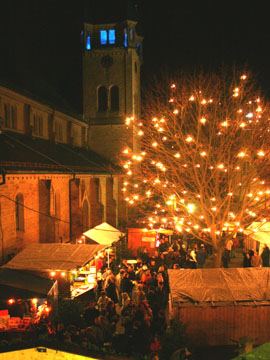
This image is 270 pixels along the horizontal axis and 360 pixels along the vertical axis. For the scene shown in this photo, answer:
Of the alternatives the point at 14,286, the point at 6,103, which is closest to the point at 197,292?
the point at 14,286

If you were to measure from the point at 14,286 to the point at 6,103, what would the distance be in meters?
13.3

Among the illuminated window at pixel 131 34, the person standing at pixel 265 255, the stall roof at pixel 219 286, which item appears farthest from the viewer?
the illuminated window at pixel 131 34

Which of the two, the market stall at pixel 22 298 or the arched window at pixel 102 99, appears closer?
the market stall at pixel 22 298

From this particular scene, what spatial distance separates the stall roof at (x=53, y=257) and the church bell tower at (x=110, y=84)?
909 inches

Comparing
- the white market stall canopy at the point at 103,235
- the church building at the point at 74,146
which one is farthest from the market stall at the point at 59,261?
the white market stall canopy at the point at 103,235

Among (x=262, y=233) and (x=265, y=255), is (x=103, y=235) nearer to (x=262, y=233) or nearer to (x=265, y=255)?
(x=262, y=233)

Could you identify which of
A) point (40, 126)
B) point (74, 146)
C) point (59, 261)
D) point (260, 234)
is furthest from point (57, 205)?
point (74, 146)

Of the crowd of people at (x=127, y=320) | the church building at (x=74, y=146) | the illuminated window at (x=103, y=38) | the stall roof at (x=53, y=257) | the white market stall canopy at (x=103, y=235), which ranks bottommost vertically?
Answer: the crowd of people at (x=127, y=320)

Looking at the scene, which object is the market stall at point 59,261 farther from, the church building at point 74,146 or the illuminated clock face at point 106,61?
the illuminated clock face at point 106,61

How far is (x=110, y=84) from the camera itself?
36.3 m

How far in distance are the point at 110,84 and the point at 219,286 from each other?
98.6ft

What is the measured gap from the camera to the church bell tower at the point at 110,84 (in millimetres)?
35312

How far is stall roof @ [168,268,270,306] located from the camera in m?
9.34

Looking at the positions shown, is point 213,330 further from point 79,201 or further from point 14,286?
point 79,201
